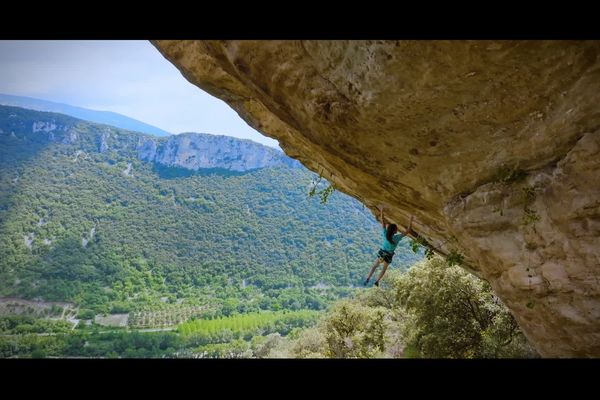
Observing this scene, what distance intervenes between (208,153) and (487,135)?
12833cm

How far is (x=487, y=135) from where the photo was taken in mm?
7273

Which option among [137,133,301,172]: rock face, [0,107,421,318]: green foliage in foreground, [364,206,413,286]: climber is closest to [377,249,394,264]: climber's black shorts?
[364,206,413,286]: climber

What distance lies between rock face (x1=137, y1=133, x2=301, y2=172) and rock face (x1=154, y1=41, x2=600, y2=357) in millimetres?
116910

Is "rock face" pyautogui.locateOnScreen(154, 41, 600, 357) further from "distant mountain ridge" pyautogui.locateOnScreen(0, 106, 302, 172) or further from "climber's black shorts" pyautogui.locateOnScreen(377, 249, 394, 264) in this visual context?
"distant mountain ridge" pyautogui.locateOnScreen(0, 106, 302, 172)

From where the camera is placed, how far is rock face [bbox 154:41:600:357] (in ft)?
20.3

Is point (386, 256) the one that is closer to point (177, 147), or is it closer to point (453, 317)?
point (453, 317)

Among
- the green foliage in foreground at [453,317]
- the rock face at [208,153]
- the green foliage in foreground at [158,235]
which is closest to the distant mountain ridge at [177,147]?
the rock face at [208,153]

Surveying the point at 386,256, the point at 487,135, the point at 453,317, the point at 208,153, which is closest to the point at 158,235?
the point at 208,153

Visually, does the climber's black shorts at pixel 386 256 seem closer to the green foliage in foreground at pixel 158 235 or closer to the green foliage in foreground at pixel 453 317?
the green foliage in foreground at pixel 453 317

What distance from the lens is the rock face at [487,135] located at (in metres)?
6.19
